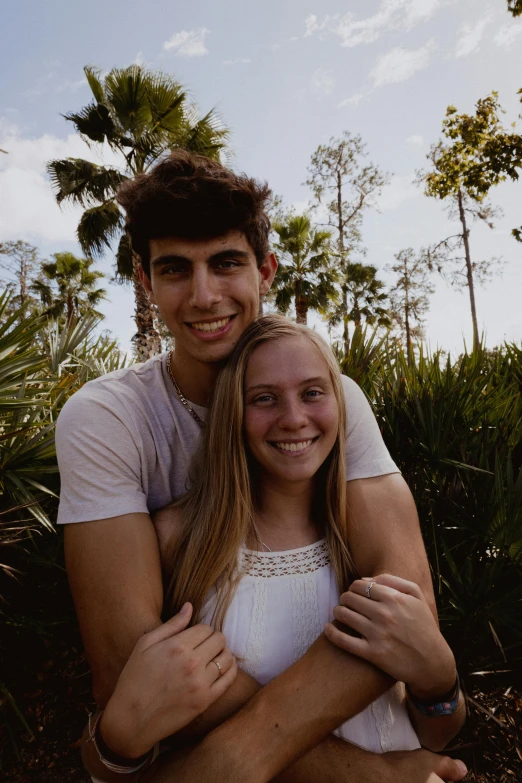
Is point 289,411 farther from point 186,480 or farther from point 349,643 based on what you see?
point 349,643

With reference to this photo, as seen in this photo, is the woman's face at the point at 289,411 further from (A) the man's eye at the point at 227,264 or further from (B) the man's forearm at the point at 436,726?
(B) the man's forearm at the point at 436,726

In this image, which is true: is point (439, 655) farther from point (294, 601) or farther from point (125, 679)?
point (125, 679)

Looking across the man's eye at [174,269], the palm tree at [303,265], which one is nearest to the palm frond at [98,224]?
the palm tree at [303,265]

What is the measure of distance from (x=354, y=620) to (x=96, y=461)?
3.31 feet

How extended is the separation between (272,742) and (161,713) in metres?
0.33

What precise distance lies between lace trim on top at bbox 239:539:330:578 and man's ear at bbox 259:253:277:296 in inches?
52.2

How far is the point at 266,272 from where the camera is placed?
2.78 m

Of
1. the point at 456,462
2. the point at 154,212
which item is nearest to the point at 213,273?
the point at 154,212

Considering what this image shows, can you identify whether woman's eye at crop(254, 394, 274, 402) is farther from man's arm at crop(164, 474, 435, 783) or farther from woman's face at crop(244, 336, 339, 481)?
man's arm at crop(164, 474, 435, 783)

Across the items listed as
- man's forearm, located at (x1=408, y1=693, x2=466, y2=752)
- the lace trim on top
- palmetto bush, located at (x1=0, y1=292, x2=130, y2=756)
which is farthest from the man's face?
man's forearm, located at (x1=408, y1=693, x2=466, y2=752)

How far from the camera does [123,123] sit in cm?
1253

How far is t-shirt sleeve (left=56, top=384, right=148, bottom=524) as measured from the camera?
1771mm

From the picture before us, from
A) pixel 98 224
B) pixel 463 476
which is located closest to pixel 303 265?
pixel 98 224

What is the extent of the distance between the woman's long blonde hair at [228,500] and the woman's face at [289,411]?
0.20ft
